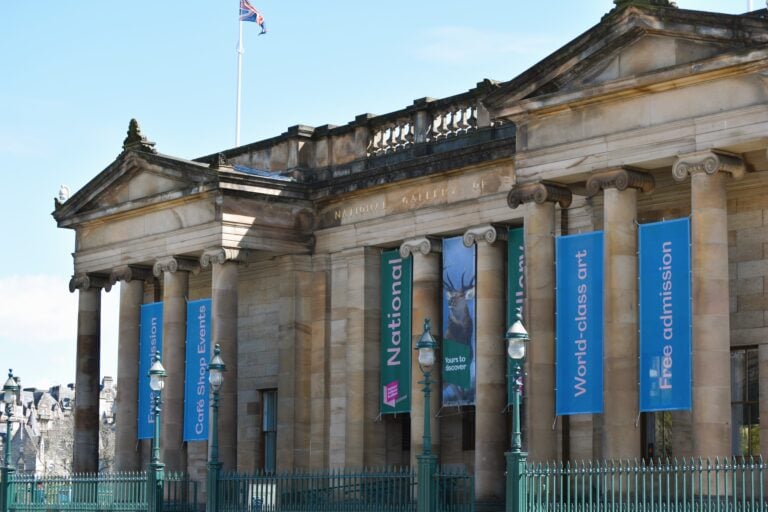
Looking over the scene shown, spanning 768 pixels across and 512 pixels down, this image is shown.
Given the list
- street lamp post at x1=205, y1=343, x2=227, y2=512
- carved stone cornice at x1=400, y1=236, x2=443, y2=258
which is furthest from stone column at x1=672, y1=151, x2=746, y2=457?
street lamp post at x1=205, y1=343, x2=227, y2=512

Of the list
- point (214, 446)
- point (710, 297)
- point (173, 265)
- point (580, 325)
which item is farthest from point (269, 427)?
point (710, 297)

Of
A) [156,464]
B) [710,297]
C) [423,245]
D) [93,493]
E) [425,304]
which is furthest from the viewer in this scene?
[93,493]

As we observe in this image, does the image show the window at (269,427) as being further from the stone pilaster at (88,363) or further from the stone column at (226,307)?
the stone pilaster at (88,363)

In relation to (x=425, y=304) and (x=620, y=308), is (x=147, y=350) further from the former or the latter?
(x=620, y=308)

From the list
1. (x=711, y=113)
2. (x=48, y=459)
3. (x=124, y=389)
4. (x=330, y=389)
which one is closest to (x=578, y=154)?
(x=711, y=113)

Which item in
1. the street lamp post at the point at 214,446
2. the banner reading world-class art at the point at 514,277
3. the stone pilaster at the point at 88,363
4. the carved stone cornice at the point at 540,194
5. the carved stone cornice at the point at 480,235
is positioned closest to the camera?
the carved stone cornice at the point at 540,194

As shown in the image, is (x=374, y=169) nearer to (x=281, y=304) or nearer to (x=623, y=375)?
(x=281, y=304)

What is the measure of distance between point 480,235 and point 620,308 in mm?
6735

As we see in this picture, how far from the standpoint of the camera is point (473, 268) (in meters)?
39.8

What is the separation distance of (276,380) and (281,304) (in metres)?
2.19

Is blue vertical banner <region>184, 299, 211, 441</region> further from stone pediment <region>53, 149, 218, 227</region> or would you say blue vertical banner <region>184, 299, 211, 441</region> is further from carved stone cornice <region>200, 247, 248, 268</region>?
stone pediment <region>53, 149, 218, 227</region>

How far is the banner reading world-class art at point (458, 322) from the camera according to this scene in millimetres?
39812

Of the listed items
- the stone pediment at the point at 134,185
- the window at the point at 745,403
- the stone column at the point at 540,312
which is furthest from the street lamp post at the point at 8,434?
the window at the point at 745,403

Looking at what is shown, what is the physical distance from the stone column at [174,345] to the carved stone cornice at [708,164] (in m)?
16.4
